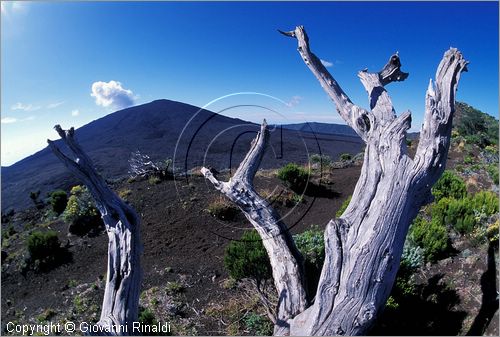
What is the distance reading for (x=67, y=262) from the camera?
30.0 ft

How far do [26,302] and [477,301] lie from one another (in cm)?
827

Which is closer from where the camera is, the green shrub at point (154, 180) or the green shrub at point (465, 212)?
the green shrub at point (465, 212)

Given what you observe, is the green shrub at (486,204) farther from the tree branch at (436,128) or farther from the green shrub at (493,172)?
the tree branch at (436,128)

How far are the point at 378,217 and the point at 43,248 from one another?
8554mm

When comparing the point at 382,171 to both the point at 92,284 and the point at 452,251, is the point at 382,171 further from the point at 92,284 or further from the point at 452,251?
the point at 92,284

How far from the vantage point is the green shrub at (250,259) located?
5.43 meters

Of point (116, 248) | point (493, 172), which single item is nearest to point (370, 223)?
point (116, 248)

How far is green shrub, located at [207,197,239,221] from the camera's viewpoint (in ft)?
33.4

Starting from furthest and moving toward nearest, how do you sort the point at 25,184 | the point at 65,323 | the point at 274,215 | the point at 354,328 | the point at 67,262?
the point at 25,184 → the point at 67,262 → the point at 65,323 → the point at 274,215 → the point at 354,328

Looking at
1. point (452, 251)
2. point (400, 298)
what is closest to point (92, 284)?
point (400, 298)

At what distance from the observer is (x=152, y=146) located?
27.5 meters

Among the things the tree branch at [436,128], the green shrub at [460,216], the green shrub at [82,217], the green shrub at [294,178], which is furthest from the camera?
the green shrub at [294,178]

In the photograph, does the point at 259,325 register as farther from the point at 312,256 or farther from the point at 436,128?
the point at 436,128

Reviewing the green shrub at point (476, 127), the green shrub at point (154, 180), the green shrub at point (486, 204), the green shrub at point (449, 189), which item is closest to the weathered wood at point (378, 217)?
the green shrub at point (486, 204)
